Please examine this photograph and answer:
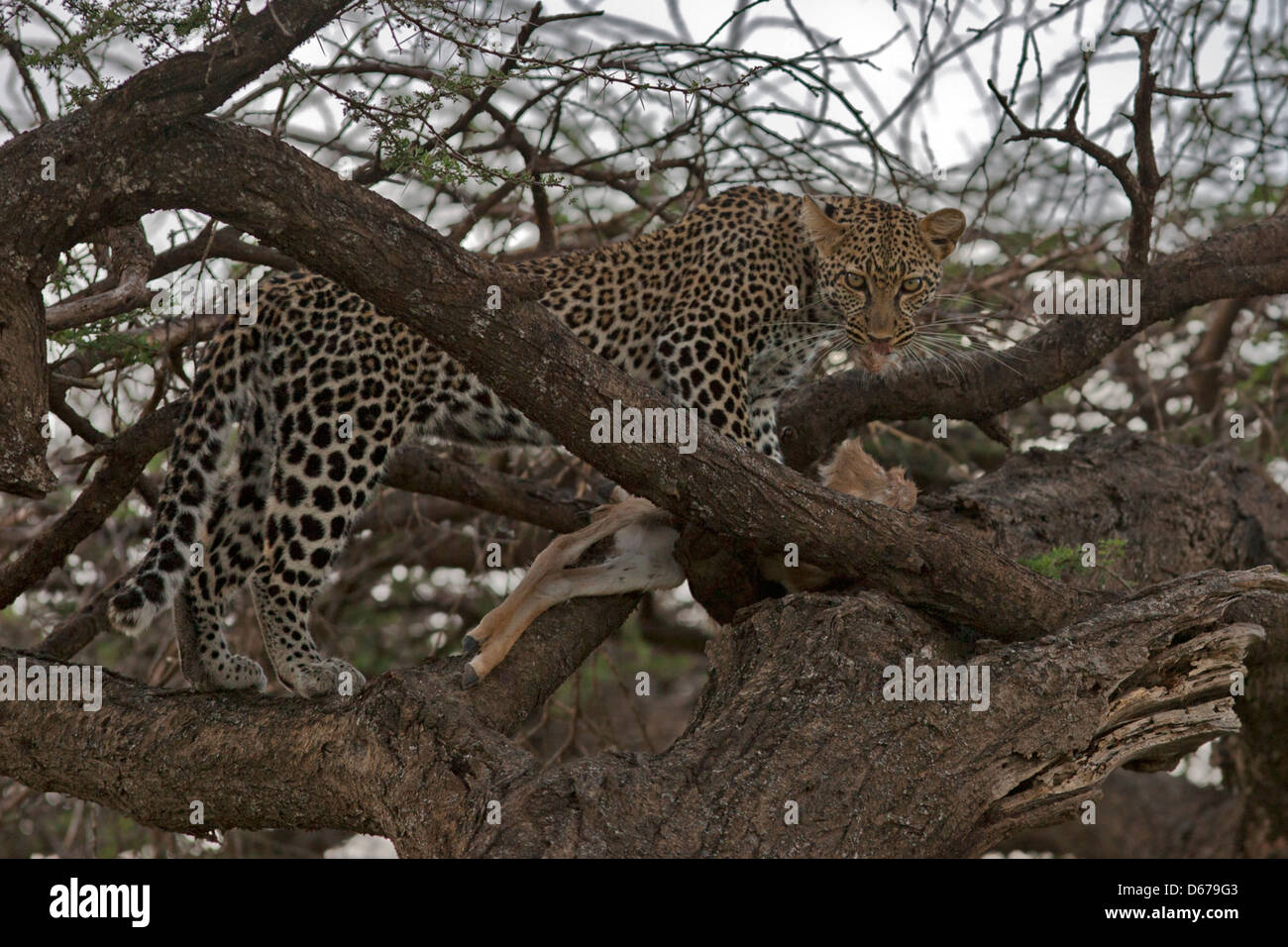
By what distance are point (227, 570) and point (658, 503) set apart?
218 centimetres

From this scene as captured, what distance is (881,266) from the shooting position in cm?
614

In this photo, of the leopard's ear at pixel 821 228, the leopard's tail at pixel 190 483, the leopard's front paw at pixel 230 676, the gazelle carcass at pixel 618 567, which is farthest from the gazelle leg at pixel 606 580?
the leopard's ear at pixel 821 228

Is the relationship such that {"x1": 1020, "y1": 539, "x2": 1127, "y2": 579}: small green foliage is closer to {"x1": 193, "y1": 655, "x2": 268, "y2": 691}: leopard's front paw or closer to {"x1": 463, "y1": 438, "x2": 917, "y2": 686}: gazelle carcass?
{"x1": 463, "y1": 438, "x2": 917, "y2": 686}: gazelle carcass

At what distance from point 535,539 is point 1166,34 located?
180 inches

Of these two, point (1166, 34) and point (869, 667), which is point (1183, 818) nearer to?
point (1166, 34)

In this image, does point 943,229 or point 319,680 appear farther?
point 943,229

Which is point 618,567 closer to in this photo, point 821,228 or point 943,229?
point 821,228

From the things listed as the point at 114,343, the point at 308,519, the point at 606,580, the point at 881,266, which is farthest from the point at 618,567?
the point at 114,343

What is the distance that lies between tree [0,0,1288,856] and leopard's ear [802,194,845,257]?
41 cm

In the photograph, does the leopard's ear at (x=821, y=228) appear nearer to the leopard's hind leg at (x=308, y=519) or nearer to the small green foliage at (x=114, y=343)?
the leopard's hind leg at (x=308, y=519)

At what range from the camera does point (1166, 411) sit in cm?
926

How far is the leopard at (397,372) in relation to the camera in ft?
17.6

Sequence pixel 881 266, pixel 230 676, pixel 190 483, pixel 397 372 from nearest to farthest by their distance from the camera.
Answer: pixel 230 676, pixel 190 483, pixel 397 372, pixel 881 266

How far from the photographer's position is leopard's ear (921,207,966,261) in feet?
20.4
